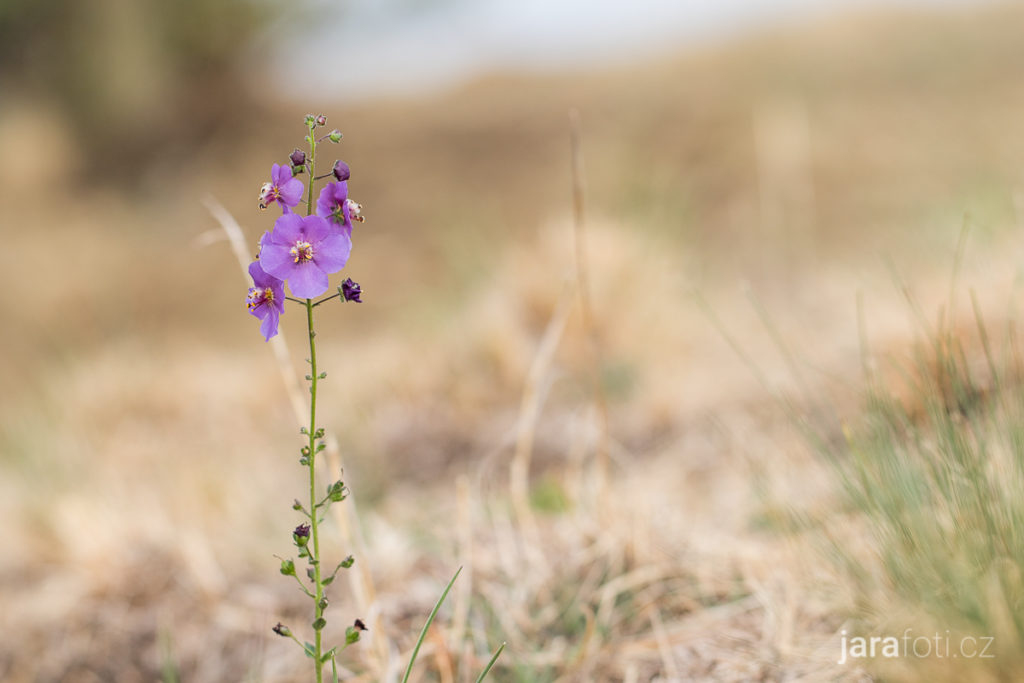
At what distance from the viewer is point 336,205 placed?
0.81m

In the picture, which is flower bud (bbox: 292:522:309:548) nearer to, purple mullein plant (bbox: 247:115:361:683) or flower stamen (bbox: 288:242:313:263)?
purple mullein plant (bbox: 247:115:361:683)

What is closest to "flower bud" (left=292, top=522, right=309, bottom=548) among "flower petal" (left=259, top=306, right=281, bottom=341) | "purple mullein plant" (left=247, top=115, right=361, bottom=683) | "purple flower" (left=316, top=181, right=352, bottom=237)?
"purple mullein plant" (left=247, top=115, right=361, bottom=683)

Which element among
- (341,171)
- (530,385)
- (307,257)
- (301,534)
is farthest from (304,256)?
(530,385)

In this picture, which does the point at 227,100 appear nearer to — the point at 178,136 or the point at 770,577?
the point at 178,136

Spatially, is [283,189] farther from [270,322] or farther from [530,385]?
[530,385]

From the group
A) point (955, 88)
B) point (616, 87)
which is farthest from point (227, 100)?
point (955, 88)

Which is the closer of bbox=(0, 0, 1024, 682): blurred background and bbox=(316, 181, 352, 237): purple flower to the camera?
bbox=(316, 181, 352, 237): purple flower

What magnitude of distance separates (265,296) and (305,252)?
2.9 inches

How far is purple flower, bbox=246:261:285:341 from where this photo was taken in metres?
0.80

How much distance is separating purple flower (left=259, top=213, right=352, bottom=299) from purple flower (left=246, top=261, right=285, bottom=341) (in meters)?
0.05

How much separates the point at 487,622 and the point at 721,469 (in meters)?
1.23

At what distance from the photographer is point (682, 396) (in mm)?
2943

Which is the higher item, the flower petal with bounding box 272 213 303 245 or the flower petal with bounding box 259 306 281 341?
the flower petal with bounding box 272 213 303 245

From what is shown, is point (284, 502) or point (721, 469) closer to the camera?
point (721, 469)
